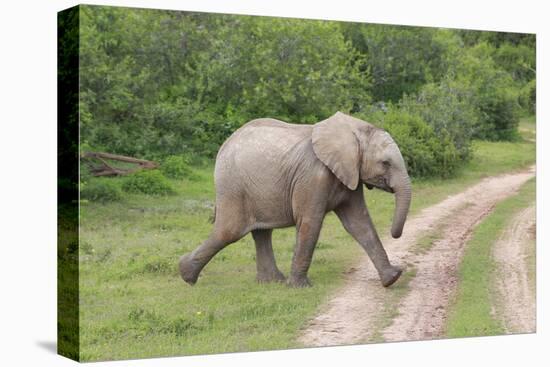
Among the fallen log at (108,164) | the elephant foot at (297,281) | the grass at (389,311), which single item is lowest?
the grass at (389,311)

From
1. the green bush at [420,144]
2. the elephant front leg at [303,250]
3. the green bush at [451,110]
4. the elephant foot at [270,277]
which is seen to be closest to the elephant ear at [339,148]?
the elephant front leg at [303,250]

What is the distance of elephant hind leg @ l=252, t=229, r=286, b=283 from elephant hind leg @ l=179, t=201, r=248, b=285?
1.14 feet

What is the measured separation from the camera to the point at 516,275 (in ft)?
43.7

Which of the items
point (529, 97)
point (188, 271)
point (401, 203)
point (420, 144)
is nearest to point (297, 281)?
point (188, 271)

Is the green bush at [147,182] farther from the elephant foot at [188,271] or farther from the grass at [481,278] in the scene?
the grass at [481,278]

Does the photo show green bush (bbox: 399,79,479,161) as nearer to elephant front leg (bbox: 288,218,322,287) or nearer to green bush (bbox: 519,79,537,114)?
green bush (bbox: 519,79,537,114)

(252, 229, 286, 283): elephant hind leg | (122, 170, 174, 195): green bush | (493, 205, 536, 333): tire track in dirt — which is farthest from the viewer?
(493, 205, 536, 333): tire track in dirt

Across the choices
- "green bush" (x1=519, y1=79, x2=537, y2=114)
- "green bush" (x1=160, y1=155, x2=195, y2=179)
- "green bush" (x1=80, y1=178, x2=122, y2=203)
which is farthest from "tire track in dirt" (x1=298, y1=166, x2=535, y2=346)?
"green bush" (x1=80, y1=178, x2=122, y2=203)

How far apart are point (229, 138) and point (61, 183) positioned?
229cm

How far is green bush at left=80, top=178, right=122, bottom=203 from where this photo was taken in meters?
10.6

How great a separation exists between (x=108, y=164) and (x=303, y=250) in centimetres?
248

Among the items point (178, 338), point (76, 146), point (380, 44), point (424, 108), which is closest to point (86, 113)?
point (76, 146)

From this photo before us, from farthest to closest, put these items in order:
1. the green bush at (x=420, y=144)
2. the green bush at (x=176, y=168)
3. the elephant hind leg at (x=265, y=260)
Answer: the green bush at (x=420, y=144) → the green bush at (x=176, y=168) → the elephant hind leg at (x=265, y=260)

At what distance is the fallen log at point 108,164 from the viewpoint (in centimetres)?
1066
